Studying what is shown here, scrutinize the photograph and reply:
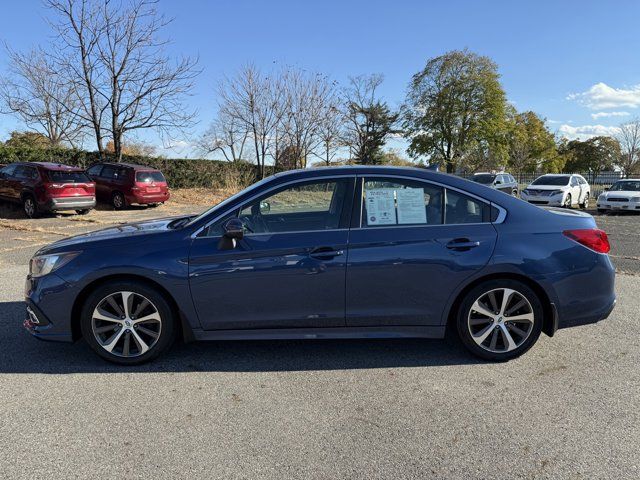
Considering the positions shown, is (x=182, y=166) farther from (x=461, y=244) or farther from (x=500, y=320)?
(x=500, y=320)

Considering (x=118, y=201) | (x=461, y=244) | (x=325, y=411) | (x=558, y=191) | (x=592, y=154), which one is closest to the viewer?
(x=325, y=411)

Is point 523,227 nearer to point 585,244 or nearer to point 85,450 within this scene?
point 585,244

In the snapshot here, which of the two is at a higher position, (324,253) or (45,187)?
(45,187)

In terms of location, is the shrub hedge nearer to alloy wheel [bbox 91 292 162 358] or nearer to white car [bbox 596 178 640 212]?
white car [bbox 596 178 640 212]

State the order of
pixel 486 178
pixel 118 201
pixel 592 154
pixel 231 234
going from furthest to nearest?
pixel 592 154 < pixel 486 178 < pixel 118 201 < pixel 231 234

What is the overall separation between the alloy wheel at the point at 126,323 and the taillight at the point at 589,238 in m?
3.38

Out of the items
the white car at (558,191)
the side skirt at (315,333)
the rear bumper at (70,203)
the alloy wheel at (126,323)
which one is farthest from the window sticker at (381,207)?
the white car at (558,191)

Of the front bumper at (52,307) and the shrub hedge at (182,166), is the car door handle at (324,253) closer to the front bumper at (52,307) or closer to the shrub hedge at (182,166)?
the front bumper at (52,307)

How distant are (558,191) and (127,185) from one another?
56.0 feet

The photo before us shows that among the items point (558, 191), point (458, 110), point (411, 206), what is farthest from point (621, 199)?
point (458, 110)

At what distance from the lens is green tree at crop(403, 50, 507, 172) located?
49.1m

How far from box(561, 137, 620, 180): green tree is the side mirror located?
283ft

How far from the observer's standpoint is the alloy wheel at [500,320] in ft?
12.3

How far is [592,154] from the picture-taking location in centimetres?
8144
